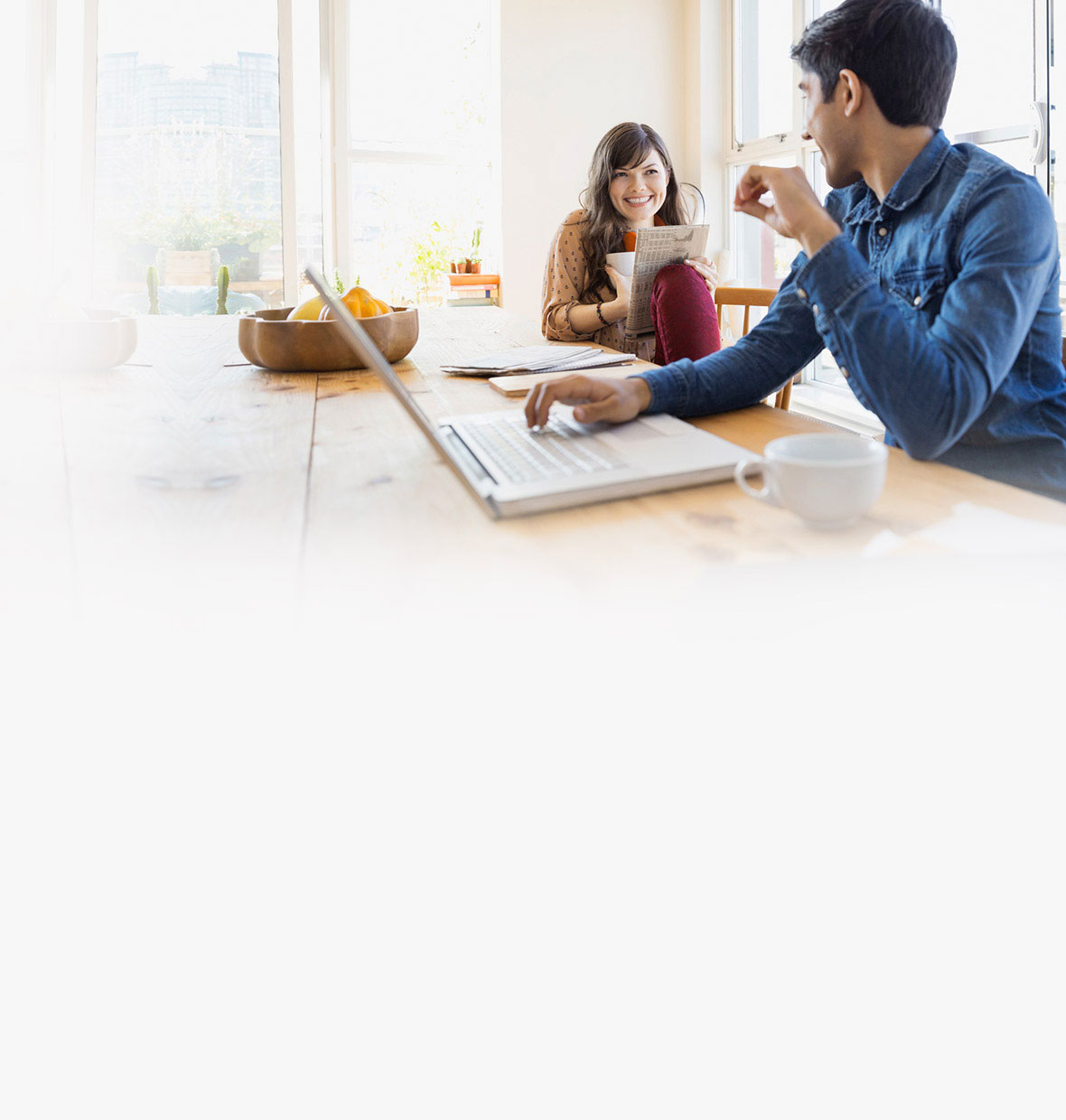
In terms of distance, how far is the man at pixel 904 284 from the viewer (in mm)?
928

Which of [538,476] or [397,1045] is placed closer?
[397,1045]

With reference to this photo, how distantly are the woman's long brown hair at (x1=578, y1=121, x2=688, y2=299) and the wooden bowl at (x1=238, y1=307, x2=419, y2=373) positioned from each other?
1.02 meters

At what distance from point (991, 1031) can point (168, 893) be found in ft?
1.77

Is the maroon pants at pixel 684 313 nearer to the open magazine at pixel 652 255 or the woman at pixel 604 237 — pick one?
the open magazine at pixel 652 255

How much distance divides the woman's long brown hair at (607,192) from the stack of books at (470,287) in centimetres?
A: 206

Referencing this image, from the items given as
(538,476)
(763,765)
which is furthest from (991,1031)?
(538,476)

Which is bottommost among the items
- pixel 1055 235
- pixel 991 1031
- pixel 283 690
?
pixel 991 1031

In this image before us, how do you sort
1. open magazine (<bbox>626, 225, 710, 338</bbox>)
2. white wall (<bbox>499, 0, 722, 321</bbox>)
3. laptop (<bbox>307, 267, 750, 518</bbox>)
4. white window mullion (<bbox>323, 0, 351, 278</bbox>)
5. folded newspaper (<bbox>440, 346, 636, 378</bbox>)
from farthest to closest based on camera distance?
white window mullion (<bbox>323, 0, 351, 278</bbox>) → white wall (<bbox>499, 0, 722, 321</bbox>) → open magazine (<bbox>626, 225, 710, 338</bbox>) → folded newspaper (<bbox>440, 346, 636, 378</bbox>) → laptop (<bbox>307, 267, 750, 518</bbox>)

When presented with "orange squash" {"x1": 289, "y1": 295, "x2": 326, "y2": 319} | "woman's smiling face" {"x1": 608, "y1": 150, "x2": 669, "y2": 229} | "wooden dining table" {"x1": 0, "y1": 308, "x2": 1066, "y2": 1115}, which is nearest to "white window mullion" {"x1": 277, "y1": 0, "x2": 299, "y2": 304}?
"woman's smiling face" {"x1": 608, "y1": 150, "x2": 669, "y2": 229}

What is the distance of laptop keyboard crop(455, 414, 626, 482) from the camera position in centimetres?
86

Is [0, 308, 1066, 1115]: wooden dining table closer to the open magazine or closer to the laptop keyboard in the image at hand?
the laptop keyboard

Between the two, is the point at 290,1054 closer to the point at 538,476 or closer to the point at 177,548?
the point at 177,548

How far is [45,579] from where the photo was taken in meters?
0.67

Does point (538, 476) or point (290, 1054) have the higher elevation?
point (538, 476)
